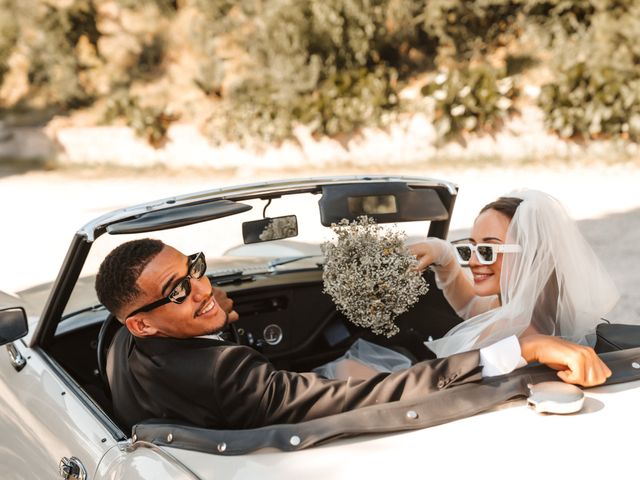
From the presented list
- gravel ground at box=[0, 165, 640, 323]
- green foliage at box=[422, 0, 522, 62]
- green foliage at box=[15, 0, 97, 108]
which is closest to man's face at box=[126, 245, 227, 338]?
gravel ground at box=[0, 165, 640, 323]

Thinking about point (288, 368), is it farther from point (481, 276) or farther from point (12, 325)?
point (12, 325)

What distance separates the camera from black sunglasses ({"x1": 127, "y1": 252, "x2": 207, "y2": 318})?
233 centimetres

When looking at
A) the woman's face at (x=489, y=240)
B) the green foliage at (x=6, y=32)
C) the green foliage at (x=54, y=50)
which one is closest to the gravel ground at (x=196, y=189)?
the green foliage at (x=54, y=50)

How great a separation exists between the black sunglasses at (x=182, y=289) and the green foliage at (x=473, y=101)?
992 centimetres

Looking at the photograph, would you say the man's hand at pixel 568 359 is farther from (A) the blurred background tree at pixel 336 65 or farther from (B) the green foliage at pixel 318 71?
(B) the green foliage at pixel 318 71

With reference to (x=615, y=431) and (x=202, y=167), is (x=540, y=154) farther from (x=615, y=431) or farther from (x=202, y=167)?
(x=615, y=431)

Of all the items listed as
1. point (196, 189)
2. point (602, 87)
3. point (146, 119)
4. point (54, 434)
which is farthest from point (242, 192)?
point (146, 119)

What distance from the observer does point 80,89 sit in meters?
16.0

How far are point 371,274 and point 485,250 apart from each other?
0.47 m

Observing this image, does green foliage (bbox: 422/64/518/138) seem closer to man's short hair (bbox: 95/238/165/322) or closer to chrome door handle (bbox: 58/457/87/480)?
man's short hair (bbox: 95/238/165/322)

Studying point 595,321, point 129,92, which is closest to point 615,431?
point 595,321

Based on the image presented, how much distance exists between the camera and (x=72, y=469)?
2.24 m

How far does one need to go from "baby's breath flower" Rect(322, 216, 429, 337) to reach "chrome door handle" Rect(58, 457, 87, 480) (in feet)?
3.89

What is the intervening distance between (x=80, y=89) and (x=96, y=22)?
6.83 feet
